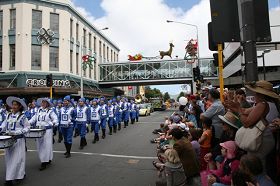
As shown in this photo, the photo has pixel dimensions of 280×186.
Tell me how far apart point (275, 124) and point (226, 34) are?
2056mm

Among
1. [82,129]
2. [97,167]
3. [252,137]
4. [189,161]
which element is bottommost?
[97,167]

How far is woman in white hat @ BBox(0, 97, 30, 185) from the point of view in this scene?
7.28m

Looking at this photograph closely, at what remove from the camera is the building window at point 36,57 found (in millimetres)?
33122

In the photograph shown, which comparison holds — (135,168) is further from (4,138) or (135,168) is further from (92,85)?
(92,85)

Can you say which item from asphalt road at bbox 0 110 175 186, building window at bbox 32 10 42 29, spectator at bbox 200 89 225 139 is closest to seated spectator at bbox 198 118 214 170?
spectator at bbox 200 89 225 139

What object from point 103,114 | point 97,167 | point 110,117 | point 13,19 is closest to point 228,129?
point 97,167

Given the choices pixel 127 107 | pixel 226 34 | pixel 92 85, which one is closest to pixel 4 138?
pixel 226 34

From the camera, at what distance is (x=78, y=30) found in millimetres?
39156

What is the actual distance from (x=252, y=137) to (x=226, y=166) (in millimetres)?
809

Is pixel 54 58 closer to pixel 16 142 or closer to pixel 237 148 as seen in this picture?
pixel 16 142

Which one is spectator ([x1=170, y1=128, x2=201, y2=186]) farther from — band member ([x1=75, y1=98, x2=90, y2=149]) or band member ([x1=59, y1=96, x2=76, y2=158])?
band member ([x1=75, y1=98, x2=90, y2=149])

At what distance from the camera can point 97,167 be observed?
9.01 m

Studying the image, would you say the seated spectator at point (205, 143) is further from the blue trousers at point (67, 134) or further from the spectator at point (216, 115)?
the blue trousers at point (67, 134)

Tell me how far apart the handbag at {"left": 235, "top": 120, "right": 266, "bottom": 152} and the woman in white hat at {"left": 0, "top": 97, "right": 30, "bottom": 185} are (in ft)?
17.6
